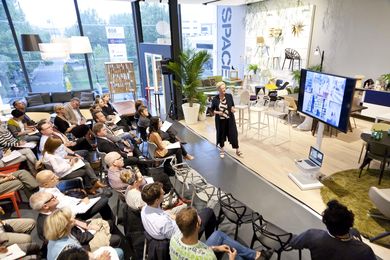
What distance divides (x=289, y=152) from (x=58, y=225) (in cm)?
459

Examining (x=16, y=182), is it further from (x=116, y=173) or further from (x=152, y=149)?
(x=152, y=149)

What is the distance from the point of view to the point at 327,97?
3.72m

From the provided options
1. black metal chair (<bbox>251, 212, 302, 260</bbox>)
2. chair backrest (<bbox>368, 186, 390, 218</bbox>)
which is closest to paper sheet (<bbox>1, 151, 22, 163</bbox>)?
black metal chair (<bbox>251, 212, 302, 260</bbox>)

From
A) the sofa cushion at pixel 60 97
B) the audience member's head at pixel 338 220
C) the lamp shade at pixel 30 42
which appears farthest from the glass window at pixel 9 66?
the audience member's head at pixel 338 220

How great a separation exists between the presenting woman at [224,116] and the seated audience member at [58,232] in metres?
3.42

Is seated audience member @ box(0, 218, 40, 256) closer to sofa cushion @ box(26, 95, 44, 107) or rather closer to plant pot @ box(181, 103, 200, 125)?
plant pot @ box(181, 103, 200, 125)

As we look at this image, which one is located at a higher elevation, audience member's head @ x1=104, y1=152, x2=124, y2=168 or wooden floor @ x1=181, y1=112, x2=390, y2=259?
audience member's head @ x1=104, y1=152, x2=124, y2=168

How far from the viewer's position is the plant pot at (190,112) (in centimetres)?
714

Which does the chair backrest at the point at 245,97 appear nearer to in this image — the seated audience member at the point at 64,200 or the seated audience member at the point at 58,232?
the seated audience member at the point at 64,200

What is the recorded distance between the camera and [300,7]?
8.27m

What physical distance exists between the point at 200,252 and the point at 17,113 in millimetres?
5170

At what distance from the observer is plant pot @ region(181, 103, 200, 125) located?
23.4ft

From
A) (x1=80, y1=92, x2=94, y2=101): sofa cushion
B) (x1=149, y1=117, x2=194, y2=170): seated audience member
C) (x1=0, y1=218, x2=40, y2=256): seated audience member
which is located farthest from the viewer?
(x1=80, y1=92, x2=94, y2=101): sofa cushion

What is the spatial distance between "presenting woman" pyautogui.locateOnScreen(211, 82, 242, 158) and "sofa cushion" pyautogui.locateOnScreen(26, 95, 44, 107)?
6.23 m
